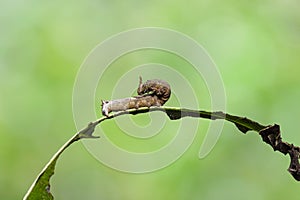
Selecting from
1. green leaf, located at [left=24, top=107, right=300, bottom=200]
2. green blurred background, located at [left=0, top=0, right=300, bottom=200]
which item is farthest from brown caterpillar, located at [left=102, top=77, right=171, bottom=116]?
green blurred background, located at [left=0, top=0, right=300, bottom=200]

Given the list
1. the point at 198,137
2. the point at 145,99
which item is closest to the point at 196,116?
the point at 145,99

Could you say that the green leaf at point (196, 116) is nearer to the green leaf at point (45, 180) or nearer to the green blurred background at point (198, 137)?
the green leaf at point (45, 180)

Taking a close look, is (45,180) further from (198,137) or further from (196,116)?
(198,137)

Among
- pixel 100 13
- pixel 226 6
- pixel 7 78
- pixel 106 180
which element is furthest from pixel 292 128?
pixel 7 78

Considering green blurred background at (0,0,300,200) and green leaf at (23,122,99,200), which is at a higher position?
green blurred background at (0,0,300,200)

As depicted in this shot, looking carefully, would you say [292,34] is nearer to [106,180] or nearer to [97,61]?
[97,61]

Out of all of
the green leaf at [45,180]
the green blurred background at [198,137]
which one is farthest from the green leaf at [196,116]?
the green blurred background at [198,137]

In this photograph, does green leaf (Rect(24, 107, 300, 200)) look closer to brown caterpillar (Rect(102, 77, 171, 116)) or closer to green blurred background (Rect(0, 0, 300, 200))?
brown caterpillar (Rect(102, 77, 171, 116))
